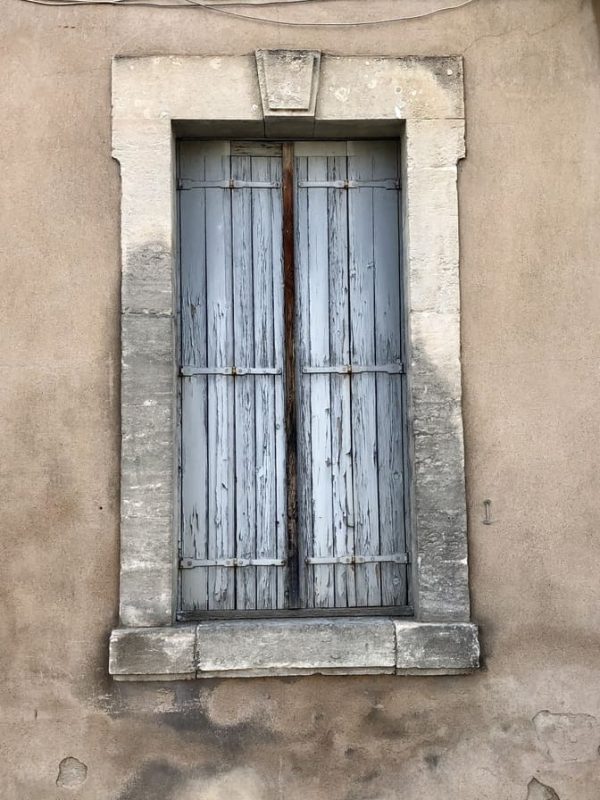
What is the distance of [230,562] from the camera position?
3742 mm

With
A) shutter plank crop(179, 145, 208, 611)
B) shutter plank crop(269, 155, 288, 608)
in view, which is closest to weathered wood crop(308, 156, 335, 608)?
shutter plank crop(269, 155, 288, 608)

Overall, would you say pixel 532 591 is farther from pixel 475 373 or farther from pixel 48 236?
pixel 48 236

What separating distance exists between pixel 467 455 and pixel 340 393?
609 millimetres

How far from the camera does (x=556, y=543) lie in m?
3.61

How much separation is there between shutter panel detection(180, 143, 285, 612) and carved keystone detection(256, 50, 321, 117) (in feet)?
0.97

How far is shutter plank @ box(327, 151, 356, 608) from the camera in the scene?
3785 mm

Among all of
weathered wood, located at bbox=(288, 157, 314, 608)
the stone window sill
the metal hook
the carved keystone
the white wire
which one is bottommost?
the stone window sill

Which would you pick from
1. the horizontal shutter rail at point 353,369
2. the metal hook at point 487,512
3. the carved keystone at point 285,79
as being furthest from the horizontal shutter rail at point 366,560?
the carved keystone at point 285,79

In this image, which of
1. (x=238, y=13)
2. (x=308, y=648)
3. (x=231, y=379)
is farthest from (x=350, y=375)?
(x=238, y=13)

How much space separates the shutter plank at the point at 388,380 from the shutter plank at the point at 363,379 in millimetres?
26

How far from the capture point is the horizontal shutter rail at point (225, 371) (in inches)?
149

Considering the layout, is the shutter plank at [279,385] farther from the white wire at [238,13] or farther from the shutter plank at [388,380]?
the white wire at [238,13]

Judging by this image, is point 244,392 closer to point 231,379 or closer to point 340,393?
point 231,379

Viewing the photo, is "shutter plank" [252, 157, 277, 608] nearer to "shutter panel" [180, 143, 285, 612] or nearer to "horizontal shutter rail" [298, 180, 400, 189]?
"shutter panel" [180, 143, 285, 612]
